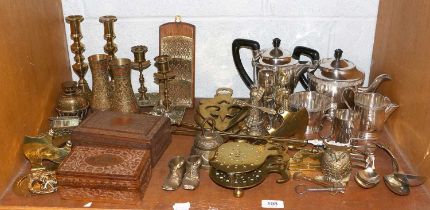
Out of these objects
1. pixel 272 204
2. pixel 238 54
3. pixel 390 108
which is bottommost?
pixel 272 204

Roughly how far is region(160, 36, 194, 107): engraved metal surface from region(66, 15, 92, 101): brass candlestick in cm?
21

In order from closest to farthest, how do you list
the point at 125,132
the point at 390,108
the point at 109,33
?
the point at 125,132 < the point at 390,108 < the point at 109,33

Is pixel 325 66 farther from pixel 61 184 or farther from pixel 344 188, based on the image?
pixel 61 184

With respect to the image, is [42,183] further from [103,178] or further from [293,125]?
[293,125]

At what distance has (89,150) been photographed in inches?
39.0

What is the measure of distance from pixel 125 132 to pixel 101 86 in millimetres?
242

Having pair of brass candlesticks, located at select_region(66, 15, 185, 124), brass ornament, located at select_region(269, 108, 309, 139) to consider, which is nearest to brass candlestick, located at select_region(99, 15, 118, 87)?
pair of brass candlesticks, located at select_region(66, 15, 185, 124)

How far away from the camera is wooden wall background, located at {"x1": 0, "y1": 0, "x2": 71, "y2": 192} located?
986mm

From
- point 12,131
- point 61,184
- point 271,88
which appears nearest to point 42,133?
point 12,131

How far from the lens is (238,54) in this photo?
4.26 ft

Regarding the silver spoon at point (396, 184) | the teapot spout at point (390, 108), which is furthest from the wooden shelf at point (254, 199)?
the teapot spout at point (390, 108)

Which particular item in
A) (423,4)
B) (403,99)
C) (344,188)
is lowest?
(344,188)

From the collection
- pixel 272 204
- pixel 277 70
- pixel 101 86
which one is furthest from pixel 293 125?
pixel 101 86

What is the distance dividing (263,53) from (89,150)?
50 cm
